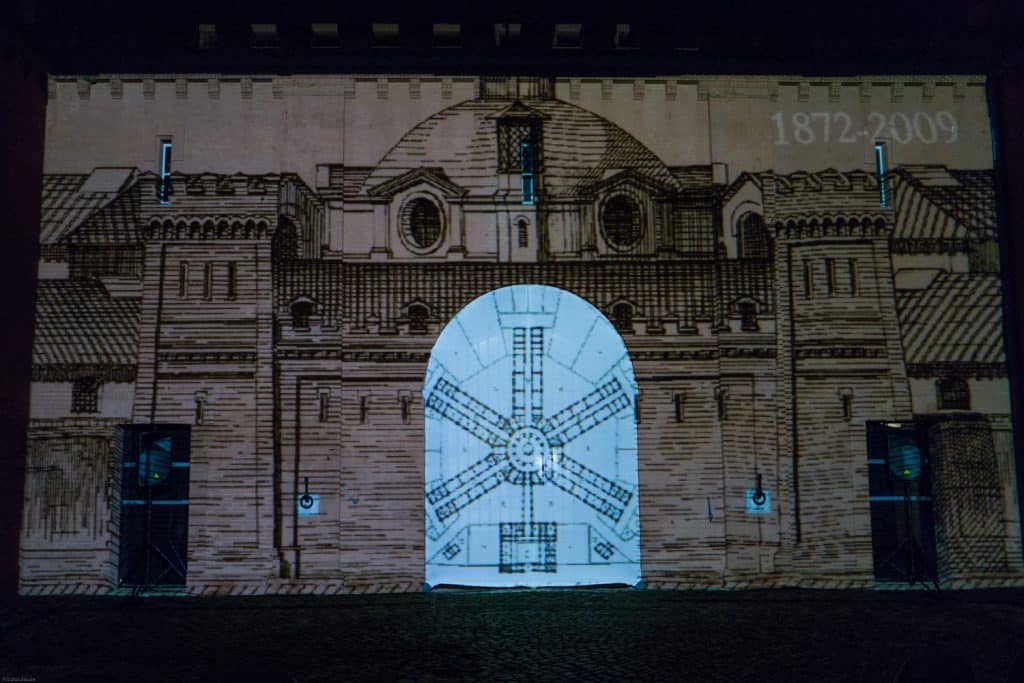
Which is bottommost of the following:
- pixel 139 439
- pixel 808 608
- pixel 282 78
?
pixel 808 608

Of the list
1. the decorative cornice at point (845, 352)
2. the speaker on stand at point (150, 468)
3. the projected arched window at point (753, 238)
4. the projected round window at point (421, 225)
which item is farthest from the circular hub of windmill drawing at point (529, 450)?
the speaker on stand at point (150, 468)

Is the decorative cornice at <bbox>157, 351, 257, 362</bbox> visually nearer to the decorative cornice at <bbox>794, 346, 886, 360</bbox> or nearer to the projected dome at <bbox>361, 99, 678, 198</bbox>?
the projected dome at <bbox>361, 99, 678, 198</bbox>

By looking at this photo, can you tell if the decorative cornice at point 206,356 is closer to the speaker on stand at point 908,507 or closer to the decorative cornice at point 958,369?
the speaker on stand at point 908,507

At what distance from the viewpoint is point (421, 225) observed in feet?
39.9

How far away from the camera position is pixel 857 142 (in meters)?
12.5

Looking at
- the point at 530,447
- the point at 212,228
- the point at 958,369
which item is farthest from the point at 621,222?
the point at 212,228

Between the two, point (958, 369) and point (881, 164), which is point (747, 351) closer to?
point (958, 369)

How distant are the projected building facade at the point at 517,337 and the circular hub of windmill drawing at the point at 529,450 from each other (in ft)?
0.09

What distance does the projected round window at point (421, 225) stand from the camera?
39.8 ft

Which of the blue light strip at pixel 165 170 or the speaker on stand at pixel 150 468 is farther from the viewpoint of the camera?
the blue light strip at pixel 165 170

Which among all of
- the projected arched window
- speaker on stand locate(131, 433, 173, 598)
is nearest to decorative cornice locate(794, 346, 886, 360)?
the projected arched window

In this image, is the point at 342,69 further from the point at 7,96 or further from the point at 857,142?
the point at 857,142

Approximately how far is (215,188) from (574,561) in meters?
6.54

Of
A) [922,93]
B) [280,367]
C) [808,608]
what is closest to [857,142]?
[922,93]
